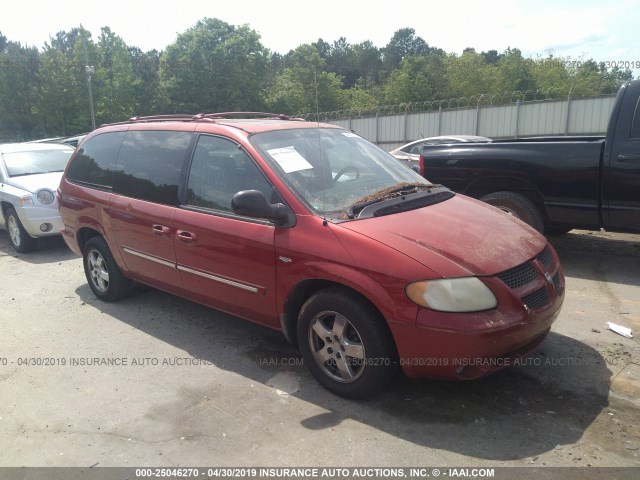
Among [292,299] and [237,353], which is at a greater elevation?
[292,299]

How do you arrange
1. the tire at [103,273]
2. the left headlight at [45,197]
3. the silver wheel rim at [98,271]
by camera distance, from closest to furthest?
1. the tire at [103,273]
2. the silver wheel rim at [98,271]
3. the left headlight at [45,197]

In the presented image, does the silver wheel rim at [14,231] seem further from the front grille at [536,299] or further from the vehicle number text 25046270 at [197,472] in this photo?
the front grille at [536,299]

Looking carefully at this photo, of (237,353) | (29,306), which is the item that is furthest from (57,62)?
(237,353)

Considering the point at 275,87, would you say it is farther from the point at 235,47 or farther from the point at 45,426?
the point at 45,426

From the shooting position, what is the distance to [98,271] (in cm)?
549

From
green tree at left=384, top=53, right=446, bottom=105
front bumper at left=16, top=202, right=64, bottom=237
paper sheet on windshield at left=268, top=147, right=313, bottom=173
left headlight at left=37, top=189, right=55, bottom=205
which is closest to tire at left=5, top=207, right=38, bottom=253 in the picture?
front bumper at left=16, top=202, right=64, bottom=237

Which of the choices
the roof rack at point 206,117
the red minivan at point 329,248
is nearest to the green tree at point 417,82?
the roof rack at point 206,117

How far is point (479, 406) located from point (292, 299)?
1410mm

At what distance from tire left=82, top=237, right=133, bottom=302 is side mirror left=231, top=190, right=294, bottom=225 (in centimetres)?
245

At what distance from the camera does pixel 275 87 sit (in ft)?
171

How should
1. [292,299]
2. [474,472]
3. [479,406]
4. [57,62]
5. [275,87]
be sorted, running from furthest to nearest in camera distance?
1. [275,87]
2. [57,62]
3. [292,299]
4. [479,406]
5. [474,472]

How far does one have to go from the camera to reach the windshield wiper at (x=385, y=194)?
356 centimetres

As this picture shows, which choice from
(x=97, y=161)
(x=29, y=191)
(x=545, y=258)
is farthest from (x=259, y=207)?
(x=29, y=191)

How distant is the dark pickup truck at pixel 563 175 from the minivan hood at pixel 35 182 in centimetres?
586
